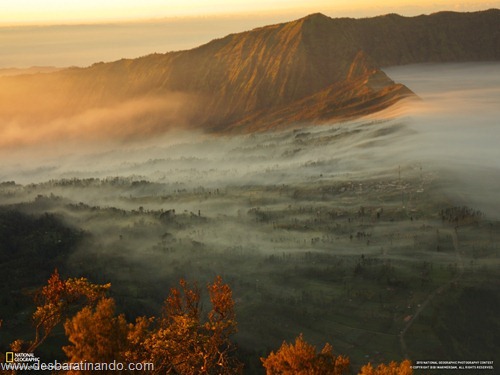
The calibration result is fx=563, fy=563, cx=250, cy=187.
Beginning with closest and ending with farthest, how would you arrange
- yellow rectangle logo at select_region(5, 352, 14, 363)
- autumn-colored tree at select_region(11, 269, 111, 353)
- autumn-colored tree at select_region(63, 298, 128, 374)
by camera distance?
autumn-colored tree at select_region(63, 298, 128, 374) < autumn-colored tree at select_region(11, 269, 111, 353) < yellow rectangle logo at select_region(5, 352, 14, 363)

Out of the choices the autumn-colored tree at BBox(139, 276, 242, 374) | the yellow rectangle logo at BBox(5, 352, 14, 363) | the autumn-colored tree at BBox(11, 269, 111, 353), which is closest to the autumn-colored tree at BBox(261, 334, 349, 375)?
the autumn-colored tree at BBox(139, 276, 242, 374)

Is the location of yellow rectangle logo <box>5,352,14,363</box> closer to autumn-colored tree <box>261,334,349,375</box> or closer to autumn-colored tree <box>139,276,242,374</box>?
autumn-colored tree <box>139,276,242,374</box>

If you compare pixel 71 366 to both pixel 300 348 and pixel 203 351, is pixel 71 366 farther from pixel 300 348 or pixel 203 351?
pixel 300 348

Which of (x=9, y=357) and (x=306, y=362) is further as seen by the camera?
(x=9, y=357)

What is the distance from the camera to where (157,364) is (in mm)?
49312

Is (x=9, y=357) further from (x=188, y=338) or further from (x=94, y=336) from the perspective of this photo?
(x=188, y=338)

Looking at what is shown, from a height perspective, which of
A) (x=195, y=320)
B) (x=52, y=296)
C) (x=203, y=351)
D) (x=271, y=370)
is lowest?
(x=271, y=370)

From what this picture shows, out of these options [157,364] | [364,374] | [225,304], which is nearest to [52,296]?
[157,364]

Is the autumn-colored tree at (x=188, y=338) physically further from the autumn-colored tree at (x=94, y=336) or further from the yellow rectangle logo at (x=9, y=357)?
the yellow rectangle logo at (x=9, y=357)

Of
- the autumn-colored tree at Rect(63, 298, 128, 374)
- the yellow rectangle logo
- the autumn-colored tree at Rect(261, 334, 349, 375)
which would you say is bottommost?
the autumn-colored tree at Rect(261, 334, 349, 375)

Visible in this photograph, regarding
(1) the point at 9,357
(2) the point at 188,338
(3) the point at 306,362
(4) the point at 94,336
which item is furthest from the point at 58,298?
(3) the point at 306,362

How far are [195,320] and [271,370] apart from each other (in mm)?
9886

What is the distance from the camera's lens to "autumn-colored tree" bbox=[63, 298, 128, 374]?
42.7 meters

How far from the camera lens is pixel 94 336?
142 ft
